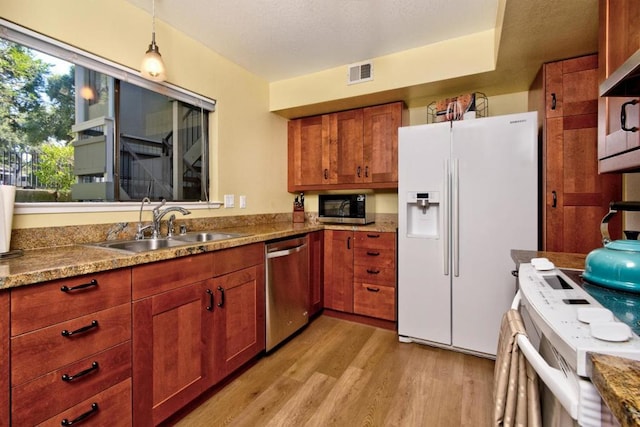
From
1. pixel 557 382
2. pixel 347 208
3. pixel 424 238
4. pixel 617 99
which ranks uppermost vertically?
pixel 617 99

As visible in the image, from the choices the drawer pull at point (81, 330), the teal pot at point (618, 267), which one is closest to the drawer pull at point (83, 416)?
A: the drawer pull at point (81, 330)

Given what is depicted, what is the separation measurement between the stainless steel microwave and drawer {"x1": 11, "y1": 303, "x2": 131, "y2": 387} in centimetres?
207

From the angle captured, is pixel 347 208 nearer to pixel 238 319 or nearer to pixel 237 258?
pixel 237 258

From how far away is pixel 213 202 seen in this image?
2.53 meters

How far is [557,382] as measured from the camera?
23.9 inches

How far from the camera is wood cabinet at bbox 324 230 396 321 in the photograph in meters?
2.62

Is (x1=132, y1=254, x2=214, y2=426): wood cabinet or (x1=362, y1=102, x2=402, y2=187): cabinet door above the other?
(x1=362, y1=102, x2=402, y2=187): cabinet door

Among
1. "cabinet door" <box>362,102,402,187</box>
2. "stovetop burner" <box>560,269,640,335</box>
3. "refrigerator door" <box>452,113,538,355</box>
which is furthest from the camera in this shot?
"cabinet door" <box>362,102,402,187</box>

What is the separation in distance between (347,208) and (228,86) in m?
1.60

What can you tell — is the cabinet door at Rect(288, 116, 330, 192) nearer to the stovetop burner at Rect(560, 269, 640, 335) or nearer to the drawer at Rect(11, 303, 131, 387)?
the drawer at Rect(11, 303, 131, 387)

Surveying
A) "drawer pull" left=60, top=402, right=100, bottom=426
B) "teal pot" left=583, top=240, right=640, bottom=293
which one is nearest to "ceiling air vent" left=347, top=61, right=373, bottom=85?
"teal pot" left=583, top=240, right=640, bottom=293

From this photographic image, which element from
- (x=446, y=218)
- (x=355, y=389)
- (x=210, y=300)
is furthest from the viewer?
(x=446, y=218)

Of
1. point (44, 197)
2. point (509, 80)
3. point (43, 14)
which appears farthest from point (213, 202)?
point (509, 80)

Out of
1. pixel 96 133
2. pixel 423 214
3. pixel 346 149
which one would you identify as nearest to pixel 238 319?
pixel 96 133
